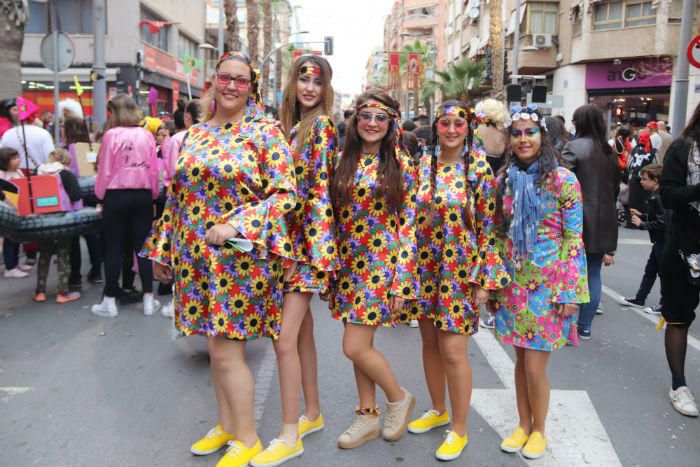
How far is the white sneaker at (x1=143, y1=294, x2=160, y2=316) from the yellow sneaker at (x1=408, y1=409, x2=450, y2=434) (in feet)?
11.4

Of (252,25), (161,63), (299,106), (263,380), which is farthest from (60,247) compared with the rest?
(161,63)

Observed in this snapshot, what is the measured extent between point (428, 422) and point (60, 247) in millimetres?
4469

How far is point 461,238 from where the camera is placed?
3.39 metres

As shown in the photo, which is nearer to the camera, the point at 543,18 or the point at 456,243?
the point at 456,243

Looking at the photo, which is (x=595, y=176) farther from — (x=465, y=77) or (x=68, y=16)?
(x=465, y=77)

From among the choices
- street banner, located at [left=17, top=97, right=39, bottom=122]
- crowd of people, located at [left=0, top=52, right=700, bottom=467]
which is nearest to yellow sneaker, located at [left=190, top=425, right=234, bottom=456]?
crowd of people, located at [left=0, top=52, right=700, bottom=467]

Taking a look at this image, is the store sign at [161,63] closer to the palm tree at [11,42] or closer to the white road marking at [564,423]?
the palm tree at [11,42]

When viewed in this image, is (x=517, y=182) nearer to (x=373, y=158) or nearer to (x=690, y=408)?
(x=373, y=158)

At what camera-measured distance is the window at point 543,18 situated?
2944cm

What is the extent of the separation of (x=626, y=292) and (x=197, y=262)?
20.4ft

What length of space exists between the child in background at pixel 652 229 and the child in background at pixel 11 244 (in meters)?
6.61

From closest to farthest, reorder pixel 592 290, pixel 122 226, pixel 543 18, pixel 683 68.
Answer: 1. pixel 592 290
2. pixel 122 226
3. pixel 683 68
4. pixel 543 18

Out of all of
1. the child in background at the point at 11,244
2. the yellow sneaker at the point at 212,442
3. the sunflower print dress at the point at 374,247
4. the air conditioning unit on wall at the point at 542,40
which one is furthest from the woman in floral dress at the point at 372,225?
the air conditioning unit on wall at the point at 542,40

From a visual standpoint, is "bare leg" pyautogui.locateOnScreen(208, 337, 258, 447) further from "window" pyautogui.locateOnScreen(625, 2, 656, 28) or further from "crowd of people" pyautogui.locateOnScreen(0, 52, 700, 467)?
"window" pyautogui.locateOnScreen(625, 2, 656, 28)
